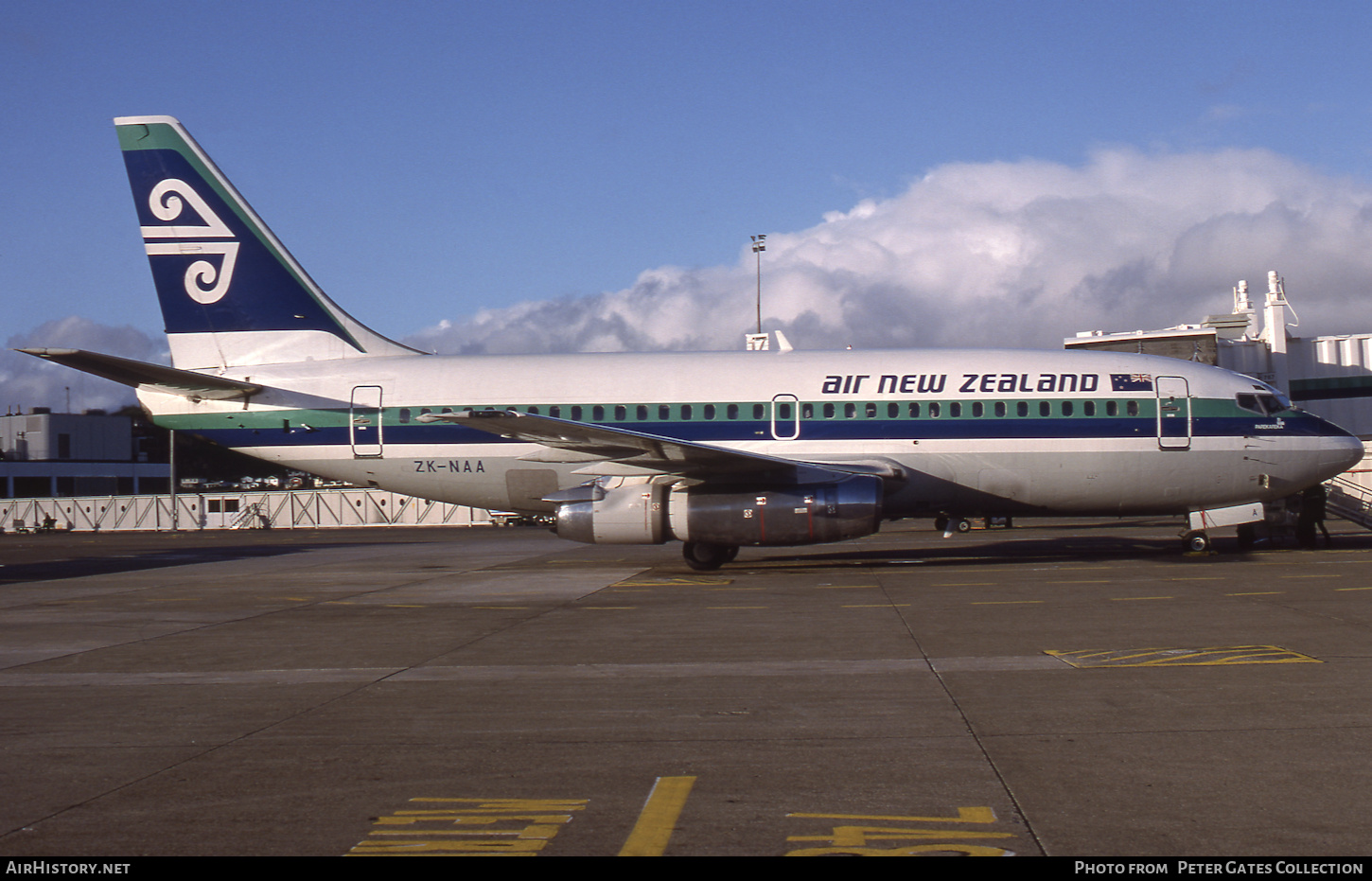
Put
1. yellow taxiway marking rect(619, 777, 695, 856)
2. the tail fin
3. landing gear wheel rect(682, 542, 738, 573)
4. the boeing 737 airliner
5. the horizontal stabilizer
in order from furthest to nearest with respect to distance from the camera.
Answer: the tail fin
the boeing 737 airliner
landing gear wheel rect(682, 542, 738, 573)
the horizontal stabilizer
yellow taxiway marking rect(619, 777, 695, 856)

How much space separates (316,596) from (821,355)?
10.4m

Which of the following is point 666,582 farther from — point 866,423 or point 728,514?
point 866,423

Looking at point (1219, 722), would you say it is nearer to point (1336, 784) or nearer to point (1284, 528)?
point (1336, 784)

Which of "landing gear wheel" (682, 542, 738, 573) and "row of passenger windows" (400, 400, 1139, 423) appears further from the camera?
"row of passenger windows" (400, 400, 1139, 423)

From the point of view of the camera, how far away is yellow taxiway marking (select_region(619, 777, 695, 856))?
454 cm

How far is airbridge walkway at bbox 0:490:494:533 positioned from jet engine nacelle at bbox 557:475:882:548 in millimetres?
31721

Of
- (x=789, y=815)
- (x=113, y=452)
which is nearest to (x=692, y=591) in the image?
(x=789, y=815)

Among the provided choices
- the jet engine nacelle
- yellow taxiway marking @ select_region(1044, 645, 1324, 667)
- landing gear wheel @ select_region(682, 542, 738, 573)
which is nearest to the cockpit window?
the jet engine nacelle

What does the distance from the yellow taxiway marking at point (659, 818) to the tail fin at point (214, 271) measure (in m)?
17.6

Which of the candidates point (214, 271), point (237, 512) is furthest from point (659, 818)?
point (237, 512)

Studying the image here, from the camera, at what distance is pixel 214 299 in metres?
21.0

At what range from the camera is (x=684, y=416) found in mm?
19781

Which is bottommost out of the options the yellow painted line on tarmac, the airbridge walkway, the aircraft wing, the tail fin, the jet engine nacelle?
the airbridge walkway

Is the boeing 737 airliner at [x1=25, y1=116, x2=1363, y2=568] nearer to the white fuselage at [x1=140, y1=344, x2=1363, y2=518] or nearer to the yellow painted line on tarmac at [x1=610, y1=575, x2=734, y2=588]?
the white fuselage at [x1=140, y1=344, x2=1363, y2=518]
